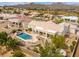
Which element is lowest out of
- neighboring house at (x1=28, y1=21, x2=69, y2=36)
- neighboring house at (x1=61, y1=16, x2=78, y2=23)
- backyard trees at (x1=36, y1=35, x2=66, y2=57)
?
backyard trees at (x1=36, y1=35, x2=66, y2=57)

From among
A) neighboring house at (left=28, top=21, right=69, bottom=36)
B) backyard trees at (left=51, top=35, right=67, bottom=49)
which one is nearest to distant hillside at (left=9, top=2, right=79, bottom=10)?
neighboring house at (left=28, top=21, right=69, bottom=36)

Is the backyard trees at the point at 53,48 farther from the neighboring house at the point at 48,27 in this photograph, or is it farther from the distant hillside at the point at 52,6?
the distant hillside at the point at 52,6

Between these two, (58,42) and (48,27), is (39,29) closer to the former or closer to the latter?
(48,27)

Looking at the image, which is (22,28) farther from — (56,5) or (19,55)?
(56,5)

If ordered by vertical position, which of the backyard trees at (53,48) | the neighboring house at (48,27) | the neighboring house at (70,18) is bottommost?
the backyard trees at (53,48)

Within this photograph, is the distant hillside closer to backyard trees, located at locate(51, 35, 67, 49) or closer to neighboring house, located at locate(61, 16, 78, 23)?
neighboring house, located at locate(61, 16, 78, 23)

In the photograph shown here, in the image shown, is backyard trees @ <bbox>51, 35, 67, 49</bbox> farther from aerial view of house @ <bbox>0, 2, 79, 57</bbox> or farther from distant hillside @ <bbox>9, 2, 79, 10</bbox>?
distant hillside @ <bbox>9, 2, 79, 10</bbox>

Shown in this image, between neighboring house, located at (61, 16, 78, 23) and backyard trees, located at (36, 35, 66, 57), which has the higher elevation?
neighboring house, located at (61, 16, 78, 23)

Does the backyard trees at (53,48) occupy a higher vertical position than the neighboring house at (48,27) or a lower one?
lower

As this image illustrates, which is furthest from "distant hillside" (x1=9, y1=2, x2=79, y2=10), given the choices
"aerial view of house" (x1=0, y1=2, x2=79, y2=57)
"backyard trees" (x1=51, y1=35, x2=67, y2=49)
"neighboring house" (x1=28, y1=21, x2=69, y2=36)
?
"backyard trees" (x1=51, y1=35, x2=67, y2=49)

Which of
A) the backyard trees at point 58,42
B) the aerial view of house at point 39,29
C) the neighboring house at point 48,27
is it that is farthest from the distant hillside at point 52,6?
the backyard trees at point 58,42
